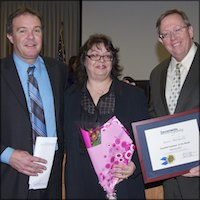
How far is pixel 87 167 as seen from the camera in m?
2.74

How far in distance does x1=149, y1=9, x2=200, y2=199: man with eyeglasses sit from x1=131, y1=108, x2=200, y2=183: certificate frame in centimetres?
8

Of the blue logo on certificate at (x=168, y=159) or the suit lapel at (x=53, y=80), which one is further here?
the suit lapel at (x=53, y=80)

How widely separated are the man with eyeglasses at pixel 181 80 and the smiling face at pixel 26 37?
99 cm

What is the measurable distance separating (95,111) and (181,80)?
0.70 m

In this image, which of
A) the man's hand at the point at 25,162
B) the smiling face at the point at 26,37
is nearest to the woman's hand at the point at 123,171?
the man's hand at the point at 25,162

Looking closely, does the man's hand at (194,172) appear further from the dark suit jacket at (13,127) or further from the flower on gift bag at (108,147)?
the dark suit jacket at (13,127)

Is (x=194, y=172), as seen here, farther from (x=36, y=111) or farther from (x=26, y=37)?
(x=26, y=37)

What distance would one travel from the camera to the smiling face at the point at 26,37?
2.63 metres

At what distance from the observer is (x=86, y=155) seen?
2.75 metres

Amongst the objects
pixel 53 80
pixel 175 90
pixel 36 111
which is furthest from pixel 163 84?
pixel 36 111

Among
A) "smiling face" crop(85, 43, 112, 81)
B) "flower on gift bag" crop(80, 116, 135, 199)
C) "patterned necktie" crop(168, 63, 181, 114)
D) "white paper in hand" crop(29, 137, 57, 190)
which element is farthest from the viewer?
"smiling face" crop(85, 43, 112, 81)

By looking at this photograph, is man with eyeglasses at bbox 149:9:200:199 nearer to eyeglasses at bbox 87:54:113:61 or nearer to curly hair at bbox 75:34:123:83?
curly hair at bbox 75:34:123:83

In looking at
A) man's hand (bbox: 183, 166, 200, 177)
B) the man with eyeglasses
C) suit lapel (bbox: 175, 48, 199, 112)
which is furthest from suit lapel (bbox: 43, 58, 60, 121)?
man's hand (bbox: 183, 166, 200, 177)

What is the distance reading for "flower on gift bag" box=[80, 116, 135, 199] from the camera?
2539 millimetres
